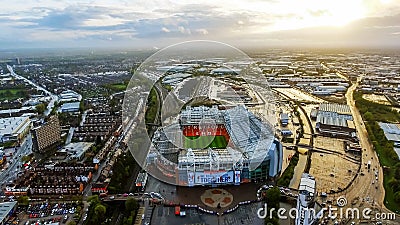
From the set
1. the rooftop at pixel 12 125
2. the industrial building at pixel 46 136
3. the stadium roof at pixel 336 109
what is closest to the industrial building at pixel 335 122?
the stadium roof at pixel 336 109

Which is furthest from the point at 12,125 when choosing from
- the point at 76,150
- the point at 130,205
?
the point at 130,205

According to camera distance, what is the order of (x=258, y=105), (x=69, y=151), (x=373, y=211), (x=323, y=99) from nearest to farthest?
(x=373, y=211)
(x=69, y=151)
(x=258, y=105)
(x=323, y=99)

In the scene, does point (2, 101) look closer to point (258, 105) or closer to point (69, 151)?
point (69, 151)

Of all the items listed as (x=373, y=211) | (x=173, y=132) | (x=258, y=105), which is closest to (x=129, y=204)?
(x=173, y=132)

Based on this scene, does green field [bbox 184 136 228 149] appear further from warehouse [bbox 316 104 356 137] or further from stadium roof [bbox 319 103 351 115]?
stadium roof [bbox 319 103 351 115]

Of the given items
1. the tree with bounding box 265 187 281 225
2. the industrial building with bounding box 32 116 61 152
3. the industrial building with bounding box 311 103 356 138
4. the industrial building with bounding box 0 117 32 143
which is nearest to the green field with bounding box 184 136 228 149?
the tree with bounding box 265 187 281 225
